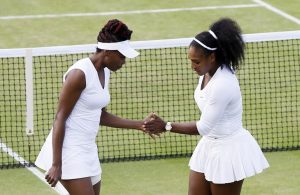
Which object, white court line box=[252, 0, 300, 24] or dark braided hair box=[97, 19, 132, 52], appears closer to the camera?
dark braided hair box=[97, 19, 132, 52]

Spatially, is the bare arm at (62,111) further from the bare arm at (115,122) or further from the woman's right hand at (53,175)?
the bare arm at (115,122)

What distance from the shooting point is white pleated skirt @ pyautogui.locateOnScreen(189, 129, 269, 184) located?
8961mm

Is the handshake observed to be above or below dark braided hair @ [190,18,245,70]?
below

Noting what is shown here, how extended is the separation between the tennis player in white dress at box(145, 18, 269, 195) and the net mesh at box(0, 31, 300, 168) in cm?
339

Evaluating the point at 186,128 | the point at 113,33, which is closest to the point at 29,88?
the point at 186,128

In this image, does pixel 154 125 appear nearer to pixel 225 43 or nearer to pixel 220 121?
pixel 220 121

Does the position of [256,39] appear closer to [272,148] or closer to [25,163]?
[272,148]

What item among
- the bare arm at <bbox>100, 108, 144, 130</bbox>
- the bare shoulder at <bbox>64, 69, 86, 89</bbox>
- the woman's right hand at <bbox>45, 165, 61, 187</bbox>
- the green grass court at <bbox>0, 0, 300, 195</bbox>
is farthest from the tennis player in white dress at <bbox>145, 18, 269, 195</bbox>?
the green grass court at <bbox>0, 0, 300, 195</bbox>

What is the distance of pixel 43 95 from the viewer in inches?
593

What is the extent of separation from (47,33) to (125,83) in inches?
134

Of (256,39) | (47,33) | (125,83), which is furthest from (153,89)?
(47,33)

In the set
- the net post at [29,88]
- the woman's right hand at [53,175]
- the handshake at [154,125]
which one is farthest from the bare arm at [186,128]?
the net post at [29,88]

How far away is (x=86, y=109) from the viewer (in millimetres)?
8594

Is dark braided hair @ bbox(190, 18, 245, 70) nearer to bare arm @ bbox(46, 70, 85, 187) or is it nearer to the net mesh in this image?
bare arm @ bbox(46, 70, 85, 187)
